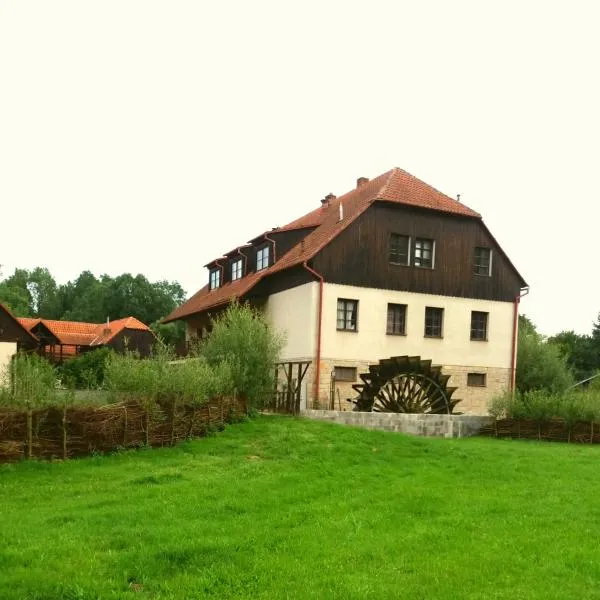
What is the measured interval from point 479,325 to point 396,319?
3.85 metres

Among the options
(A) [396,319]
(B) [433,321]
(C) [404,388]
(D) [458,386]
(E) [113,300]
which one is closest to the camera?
(C) [404,388]

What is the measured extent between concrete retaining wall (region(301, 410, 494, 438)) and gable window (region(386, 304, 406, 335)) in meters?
5.33

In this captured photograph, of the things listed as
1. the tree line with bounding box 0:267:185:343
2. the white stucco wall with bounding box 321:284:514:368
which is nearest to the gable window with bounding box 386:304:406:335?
the white stucco wall with bounding box 321:284:514:368

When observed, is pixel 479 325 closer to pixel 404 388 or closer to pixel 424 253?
pixel 424 253

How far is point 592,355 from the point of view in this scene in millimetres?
57219

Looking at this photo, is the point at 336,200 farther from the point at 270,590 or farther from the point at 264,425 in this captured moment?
the point at 270,590

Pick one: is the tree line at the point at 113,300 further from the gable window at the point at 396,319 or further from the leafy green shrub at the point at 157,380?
the leafy green shrub at the point at 157,380

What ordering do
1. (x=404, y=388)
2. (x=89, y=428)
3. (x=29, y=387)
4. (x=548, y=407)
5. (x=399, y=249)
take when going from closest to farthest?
(x=29, y=387) → (x=89, y=428) → (x=548, y=407) → (x=404, y=388) → (x=399, y=249)

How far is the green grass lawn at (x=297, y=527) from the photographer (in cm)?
645

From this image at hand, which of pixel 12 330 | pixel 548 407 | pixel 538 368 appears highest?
pixel 12 330

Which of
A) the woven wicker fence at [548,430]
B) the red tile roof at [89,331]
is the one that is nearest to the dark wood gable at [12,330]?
the red tile roof at [89,331]

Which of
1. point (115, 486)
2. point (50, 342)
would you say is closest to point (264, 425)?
point (115, 486)

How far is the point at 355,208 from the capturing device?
28.0 m

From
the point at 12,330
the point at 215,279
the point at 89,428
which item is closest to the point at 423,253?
the point at 215,279
